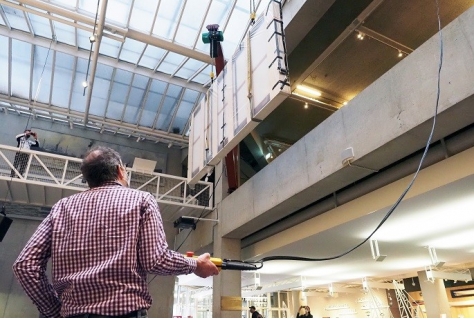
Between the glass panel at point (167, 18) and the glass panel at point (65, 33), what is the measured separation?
240cm

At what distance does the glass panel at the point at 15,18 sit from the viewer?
8.95 meters

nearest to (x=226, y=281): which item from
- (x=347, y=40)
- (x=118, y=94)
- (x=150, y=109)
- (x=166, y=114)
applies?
(x=347, y=40)

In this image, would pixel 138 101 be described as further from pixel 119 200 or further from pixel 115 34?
pixel 119 200

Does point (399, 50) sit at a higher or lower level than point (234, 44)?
lower

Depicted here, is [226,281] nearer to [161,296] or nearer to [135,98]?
[161,296]

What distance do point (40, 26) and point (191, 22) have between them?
161 inches

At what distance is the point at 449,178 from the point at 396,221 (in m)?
2.10

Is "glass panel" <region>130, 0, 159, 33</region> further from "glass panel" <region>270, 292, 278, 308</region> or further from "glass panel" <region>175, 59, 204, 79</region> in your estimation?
"glass panel" <region>270, 292, 278, 308</region>

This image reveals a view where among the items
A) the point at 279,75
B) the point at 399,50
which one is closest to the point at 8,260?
the point at 279,75

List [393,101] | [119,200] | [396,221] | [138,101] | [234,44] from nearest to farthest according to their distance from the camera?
[119,200]
[393,101]
[396,221]
[234,44]
[138,101]

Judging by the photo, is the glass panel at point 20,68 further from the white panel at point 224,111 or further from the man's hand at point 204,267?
the man's hand at point 204,267

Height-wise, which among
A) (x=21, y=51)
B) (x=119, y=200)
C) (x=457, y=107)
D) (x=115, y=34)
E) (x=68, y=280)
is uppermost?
(x=21, y=51)

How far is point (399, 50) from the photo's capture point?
766 centimetres

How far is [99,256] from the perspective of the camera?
1.31 m
